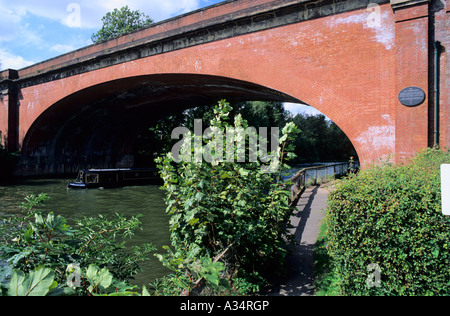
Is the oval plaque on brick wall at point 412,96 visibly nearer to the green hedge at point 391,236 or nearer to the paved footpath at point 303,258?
the paved footpath at point 303,258

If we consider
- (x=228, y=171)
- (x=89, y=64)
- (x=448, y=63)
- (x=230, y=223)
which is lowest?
(x=230, y=223)

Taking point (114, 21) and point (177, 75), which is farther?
point (114, 21)

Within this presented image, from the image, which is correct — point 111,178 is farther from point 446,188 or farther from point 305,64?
point 446,188

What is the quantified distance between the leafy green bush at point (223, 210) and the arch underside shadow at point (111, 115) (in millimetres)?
8610

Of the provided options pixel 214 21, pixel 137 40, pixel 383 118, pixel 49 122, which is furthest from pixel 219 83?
pixel 49 122

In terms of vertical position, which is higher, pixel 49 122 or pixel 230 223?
pixel 49 122

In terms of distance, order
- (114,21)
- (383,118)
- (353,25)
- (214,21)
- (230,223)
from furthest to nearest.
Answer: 1. (114,21)
2. (214,21)
3. (353,25)
4. (383,118)
5. (230,223)

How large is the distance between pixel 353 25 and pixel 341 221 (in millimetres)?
6741

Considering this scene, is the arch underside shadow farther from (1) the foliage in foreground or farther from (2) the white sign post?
(2) the white sign post

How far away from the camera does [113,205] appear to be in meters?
12.1

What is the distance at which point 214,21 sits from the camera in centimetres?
1008

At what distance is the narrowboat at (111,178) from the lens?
1669cm

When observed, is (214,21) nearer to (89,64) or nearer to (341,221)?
(89,64)

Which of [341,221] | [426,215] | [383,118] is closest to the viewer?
[426,215]
